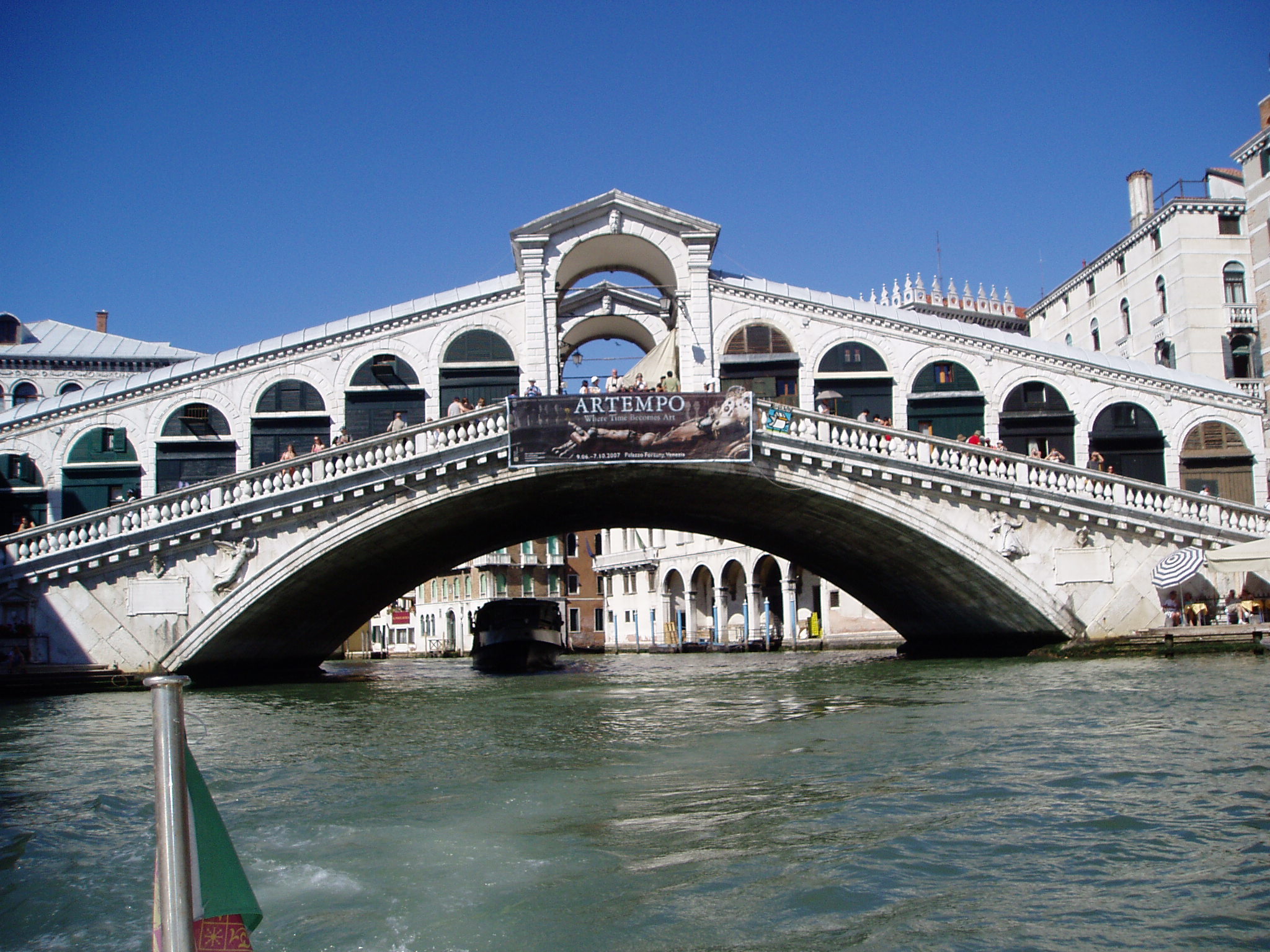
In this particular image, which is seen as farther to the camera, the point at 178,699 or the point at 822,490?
the point at 822,490

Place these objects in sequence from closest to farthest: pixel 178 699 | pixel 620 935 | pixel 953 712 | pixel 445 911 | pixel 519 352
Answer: pixel 178 699 < pixel 620 935 < pixel 445 911 < pixel 953 712 < pixel 519 352

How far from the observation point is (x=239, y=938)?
2.84 metres

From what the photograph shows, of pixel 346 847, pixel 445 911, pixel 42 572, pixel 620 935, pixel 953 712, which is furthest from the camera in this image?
pixel 42 572

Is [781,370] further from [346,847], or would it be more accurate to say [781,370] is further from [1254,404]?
[346,847]

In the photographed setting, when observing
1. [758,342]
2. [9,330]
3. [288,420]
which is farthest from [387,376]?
[9,330]

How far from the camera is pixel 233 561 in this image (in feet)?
61.9

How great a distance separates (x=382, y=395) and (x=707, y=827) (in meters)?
17.5

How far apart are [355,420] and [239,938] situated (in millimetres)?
20824

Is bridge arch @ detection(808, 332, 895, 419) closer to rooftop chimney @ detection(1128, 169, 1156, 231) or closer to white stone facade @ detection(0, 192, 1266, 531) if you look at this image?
white stone facade @ detection(0, 192, 1266, 531)

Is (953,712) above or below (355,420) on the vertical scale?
below

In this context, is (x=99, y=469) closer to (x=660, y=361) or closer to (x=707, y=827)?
(x=660, y=361)

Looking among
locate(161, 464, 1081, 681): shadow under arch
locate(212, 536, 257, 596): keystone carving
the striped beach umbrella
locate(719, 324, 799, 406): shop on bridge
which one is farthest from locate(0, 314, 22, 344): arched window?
the striped beach umbrella

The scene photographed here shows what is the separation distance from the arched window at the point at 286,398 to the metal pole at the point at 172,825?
20.9m

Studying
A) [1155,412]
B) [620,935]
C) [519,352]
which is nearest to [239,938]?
[620,935]
